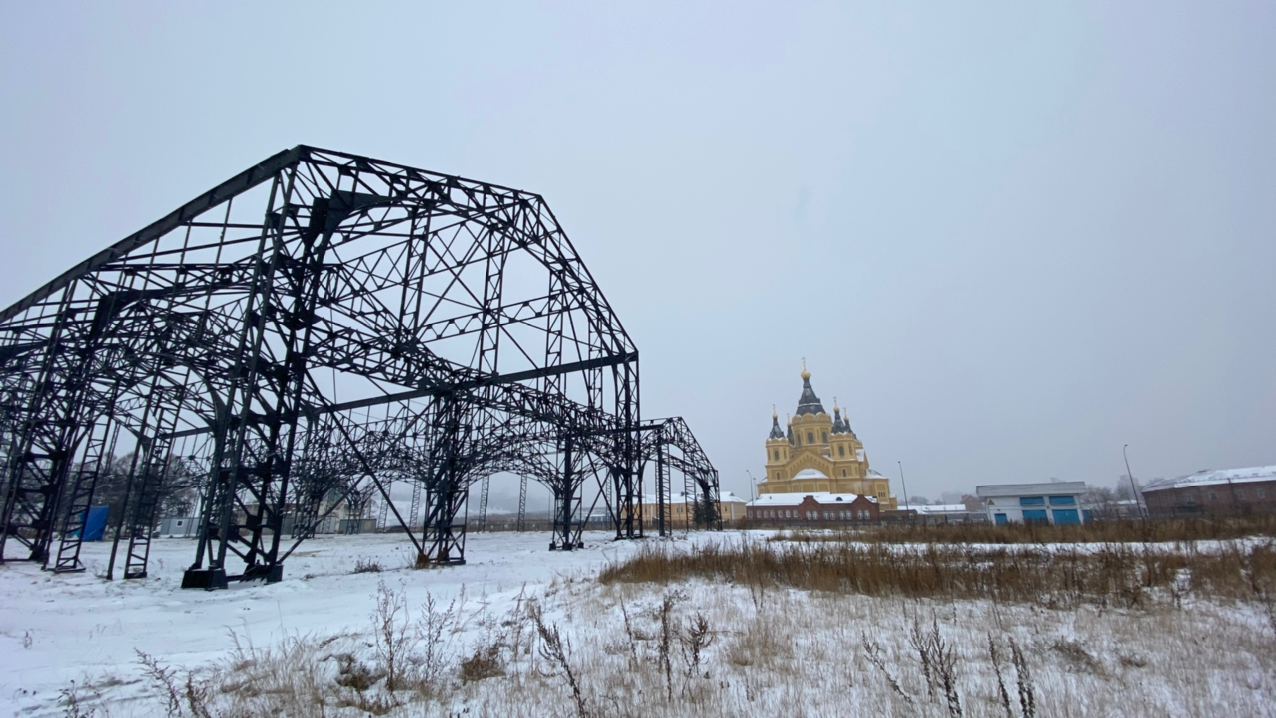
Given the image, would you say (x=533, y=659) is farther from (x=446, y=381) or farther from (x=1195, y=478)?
(x=1195, y=478)

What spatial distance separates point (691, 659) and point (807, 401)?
95.9 m

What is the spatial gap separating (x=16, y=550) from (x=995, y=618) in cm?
3511

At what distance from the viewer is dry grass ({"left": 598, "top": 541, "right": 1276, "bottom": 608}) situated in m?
7.04

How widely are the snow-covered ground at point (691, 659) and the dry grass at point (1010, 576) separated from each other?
1.85 ft

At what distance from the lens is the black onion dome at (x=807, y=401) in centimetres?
9312

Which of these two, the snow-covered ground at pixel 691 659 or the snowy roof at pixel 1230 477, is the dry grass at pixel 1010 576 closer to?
the snow-covered ground at pixel 691 659

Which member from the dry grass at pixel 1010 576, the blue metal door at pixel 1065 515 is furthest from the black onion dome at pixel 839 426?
the dry grass at pixel 1010 576

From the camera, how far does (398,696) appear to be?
396 centimetres

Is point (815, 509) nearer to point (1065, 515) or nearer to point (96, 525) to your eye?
point (1065, 515)

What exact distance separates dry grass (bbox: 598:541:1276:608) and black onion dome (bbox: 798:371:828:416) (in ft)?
280

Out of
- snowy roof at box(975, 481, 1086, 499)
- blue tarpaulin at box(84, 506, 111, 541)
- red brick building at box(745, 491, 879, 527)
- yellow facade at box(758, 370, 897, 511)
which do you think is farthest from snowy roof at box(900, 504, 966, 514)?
blue tarpaulin at box(84, 506, 111, 541)

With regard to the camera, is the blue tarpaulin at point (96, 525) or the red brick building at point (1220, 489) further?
the red brick building at point (1220, 489)

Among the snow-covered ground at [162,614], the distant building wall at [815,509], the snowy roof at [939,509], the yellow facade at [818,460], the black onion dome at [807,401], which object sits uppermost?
the black onion dome at [807,401]

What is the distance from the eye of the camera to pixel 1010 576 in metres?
8.12
